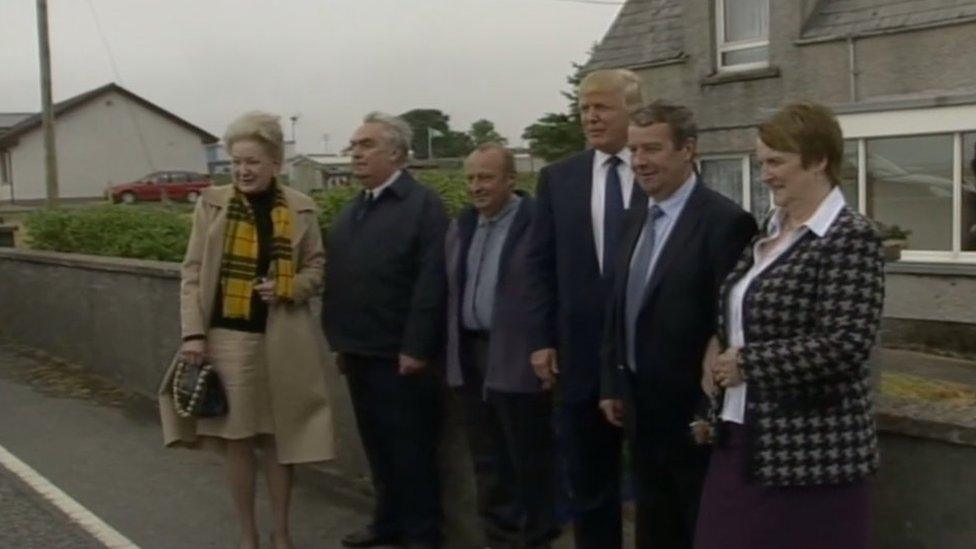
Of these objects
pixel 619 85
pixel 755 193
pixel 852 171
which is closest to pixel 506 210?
pixel 619 85

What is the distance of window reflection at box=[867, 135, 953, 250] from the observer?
1770 centimetres

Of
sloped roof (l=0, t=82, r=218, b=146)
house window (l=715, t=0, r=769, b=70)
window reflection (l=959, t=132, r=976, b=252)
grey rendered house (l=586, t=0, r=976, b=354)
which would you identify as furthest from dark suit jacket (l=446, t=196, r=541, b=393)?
sloped roof (l=0, t=82, r=218, b=146)

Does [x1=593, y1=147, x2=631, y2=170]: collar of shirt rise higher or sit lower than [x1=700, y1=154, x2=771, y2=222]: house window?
Answer: lower

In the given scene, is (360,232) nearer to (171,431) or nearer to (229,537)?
(171,431)

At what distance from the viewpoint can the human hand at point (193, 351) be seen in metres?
5.74

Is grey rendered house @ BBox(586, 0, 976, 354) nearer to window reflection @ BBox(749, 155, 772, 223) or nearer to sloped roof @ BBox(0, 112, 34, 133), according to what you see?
window reflection @ BBox(749, 155, 772, 223)

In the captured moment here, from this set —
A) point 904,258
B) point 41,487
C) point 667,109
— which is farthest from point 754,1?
point 667,109

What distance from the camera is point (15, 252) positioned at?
43.3 feet

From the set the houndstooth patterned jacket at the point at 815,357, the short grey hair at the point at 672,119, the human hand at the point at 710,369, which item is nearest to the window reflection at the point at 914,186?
the short grey hair at the point at 672,119

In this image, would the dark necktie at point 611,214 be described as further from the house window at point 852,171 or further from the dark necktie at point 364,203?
the house window at point 852,171

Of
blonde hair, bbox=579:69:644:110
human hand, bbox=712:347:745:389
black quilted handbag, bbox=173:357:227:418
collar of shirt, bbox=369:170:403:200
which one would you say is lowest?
black quilted handbag, bbox=173:357:227:418

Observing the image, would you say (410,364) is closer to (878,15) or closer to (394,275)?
(394,275)

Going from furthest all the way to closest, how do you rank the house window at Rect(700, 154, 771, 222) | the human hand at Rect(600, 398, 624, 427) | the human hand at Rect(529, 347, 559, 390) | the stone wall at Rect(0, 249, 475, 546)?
the house window at Rect(700, 154, 771, 222)
the stone wall at Rect(0, 249, 475, 546)
the human hand at Rect(529, 347, 559, 390)
the human hand at Rect(600, 398, 624, 427)

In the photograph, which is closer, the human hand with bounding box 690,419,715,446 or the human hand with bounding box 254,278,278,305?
the human hand with bounding box 690,419,715,446
